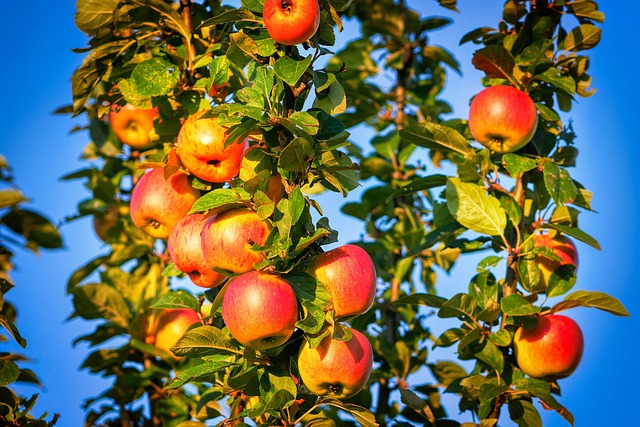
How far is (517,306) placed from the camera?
265cm

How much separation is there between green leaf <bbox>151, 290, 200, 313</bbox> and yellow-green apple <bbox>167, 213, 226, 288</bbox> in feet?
0.70

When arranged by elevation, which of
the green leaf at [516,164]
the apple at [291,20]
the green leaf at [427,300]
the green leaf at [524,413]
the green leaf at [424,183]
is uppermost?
the apple at [291,20]

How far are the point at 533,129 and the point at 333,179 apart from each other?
108cm

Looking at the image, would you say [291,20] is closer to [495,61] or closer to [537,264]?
[495,61]

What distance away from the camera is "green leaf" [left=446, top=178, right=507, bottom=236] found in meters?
2.75

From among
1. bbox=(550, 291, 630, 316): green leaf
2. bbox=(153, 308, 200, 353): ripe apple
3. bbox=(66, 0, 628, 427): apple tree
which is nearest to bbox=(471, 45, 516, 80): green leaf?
bbox=(66, 0, 628, 427): apple tree

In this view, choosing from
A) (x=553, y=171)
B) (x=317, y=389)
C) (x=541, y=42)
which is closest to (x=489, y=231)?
(x=553, y=171)

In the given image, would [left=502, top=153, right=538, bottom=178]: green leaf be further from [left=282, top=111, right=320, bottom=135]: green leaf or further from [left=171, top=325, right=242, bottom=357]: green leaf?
[left=171, top=325, right=242, bottom=357]: green leaf

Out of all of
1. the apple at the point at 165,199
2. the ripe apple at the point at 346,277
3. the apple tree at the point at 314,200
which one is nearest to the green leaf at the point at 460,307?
the apple tree at the point at 314,200

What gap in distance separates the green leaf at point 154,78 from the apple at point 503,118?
110 centimetres

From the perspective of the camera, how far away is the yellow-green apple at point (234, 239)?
200cm

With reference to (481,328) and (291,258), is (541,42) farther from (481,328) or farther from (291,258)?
(291,258)

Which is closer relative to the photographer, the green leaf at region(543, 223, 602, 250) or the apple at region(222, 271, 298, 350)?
the apple at region(222, 271, 298, 350)

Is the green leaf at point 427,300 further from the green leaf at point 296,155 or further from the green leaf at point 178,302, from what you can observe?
the green leaf at point 296,155
